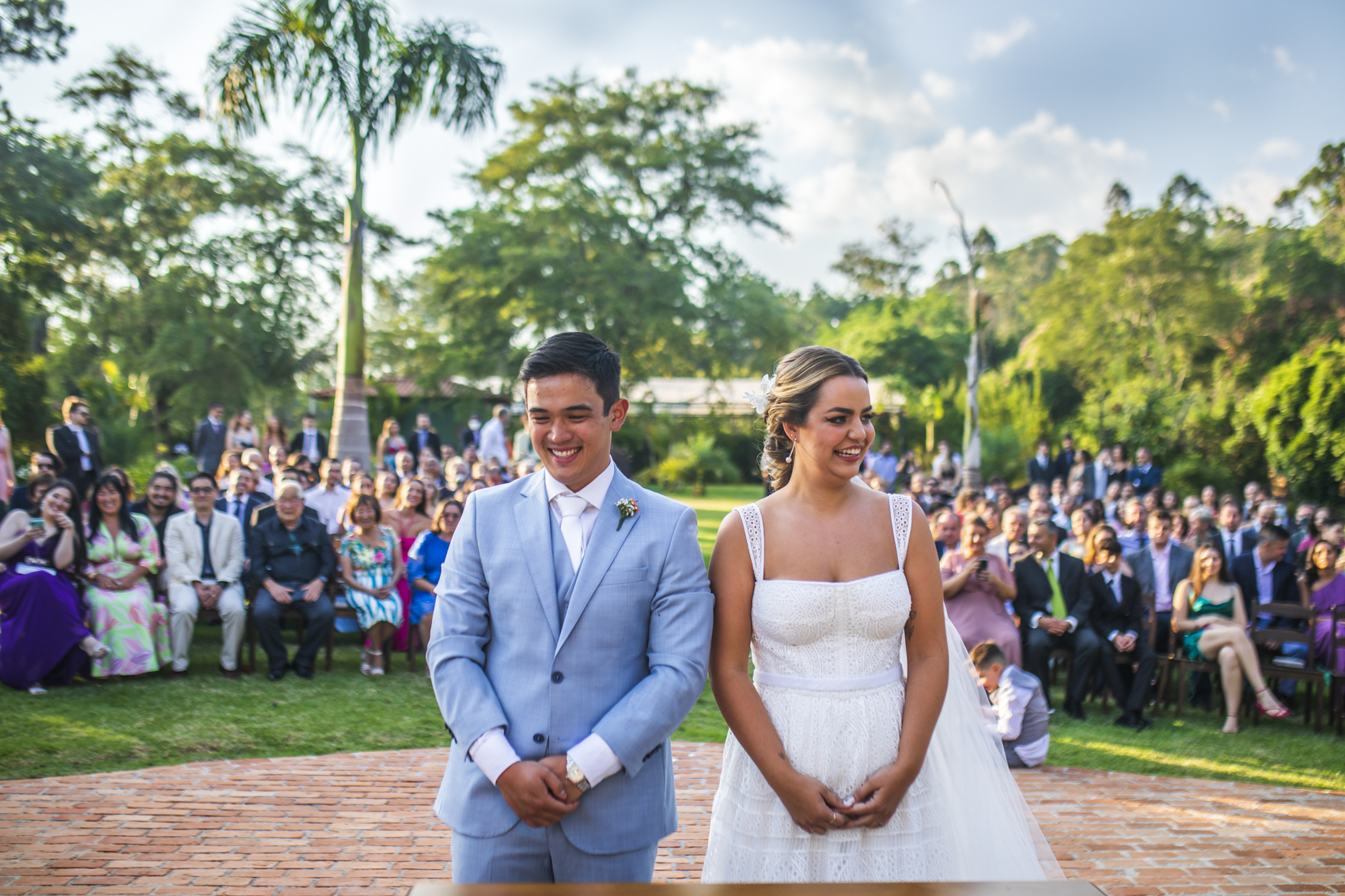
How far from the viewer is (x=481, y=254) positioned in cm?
2316

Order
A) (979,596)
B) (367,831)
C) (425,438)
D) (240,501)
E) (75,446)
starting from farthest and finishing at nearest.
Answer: (425,438) < (75,446) < (240,501) < (979,596) < (367,831)

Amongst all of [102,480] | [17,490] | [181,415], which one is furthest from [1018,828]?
[181,415]

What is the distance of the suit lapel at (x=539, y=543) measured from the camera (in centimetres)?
239

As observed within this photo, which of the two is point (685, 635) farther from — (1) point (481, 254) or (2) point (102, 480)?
(1) point (481, 254)

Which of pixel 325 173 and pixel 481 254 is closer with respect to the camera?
pixel 481 254

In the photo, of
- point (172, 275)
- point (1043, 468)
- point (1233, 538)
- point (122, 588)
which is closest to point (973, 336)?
point (1043, 468)

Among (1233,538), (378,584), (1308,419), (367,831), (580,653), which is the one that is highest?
(1308,419)

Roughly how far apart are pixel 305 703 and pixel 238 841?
272 centimetres

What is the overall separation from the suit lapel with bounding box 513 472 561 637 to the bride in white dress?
0.59m

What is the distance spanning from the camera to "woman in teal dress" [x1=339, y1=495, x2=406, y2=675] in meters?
8.20

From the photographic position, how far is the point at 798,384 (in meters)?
2.78

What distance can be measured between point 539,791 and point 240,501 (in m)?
7.75

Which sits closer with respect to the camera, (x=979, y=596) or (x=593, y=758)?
(x=593, y=758)

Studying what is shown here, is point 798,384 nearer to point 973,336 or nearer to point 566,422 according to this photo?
point 566,422
